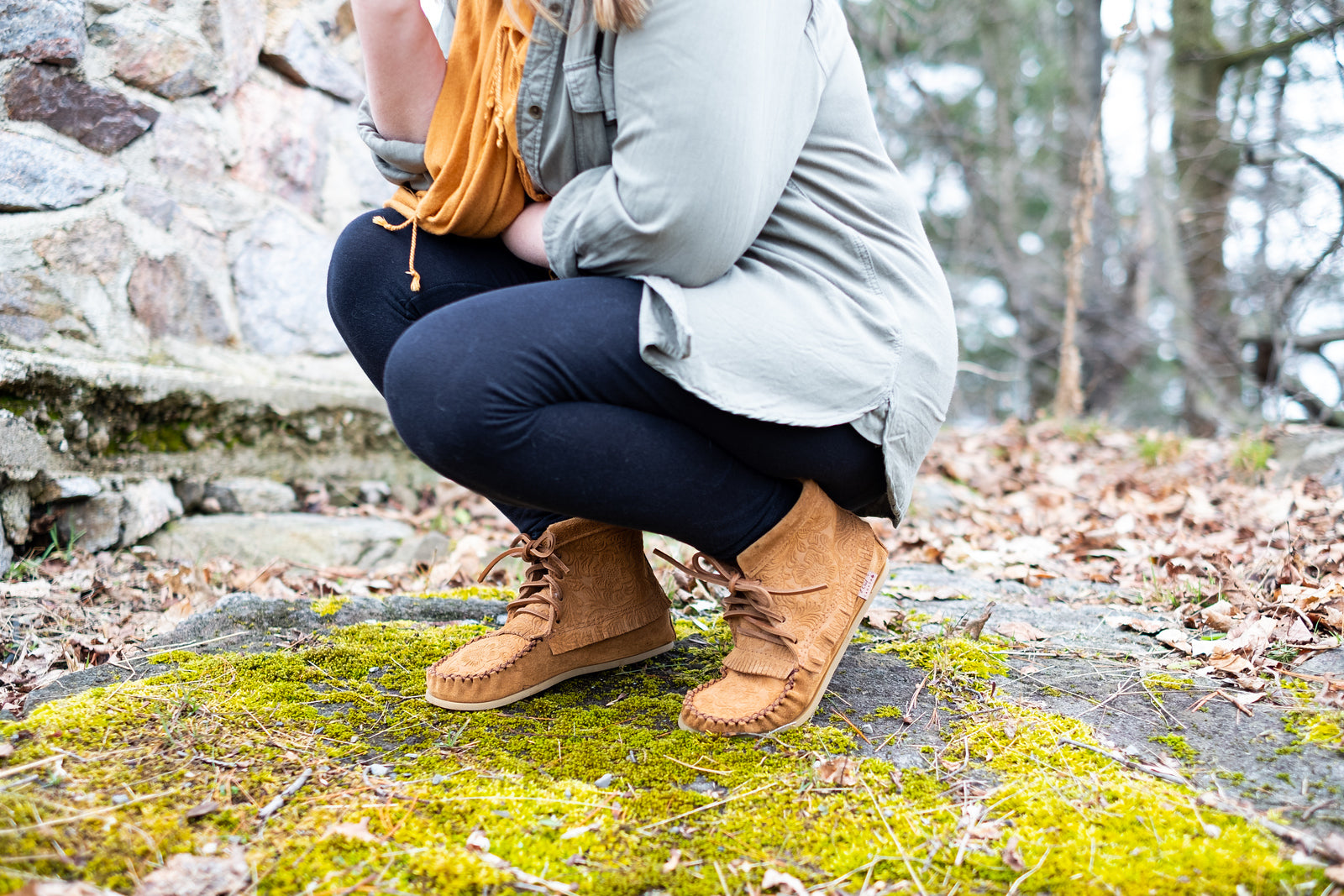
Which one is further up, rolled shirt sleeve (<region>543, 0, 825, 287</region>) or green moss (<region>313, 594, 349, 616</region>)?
rolled shirt sleeve (<region>543, 0, 825, 287</region>)

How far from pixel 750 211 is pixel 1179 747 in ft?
3.29

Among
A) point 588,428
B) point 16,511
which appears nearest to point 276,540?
point 16,511

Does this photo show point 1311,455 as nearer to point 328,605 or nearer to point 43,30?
point 328,605

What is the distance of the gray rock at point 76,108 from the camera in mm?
2346

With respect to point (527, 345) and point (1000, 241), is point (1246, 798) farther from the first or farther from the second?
point (1000, 241)

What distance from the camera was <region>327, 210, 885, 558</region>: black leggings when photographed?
4.22 feet

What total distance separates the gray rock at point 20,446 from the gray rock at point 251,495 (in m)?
0.49

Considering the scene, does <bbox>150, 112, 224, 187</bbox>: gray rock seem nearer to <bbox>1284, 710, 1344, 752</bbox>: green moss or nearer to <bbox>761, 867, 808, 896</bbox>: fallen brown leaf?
<bbox>761, 867, 808, 896</bbox>: fallen brown leaf

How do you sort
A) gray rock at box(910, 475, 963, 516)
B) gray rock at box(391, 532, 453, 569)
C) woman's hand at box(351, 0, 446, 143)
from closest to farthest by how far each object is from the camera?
1. woman's hand at box(351, 0, 446, 143)
2. gray rock at box(391, 532, 453, 569)
3. gray rock at box(910, 475, 963, 516)

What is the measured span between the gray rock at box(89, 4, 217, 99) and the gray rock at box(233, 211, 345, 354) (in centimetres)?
45

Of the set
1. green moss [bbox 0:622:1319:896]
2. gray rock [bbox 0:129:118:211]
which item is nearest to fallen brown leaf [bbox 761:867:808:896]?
green moss [bbox 0:622:1319:896]

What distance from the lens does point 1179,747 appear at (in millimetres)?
1309

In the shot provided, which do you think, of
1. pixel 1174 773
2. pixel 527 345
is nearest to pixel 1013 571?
pixel 1174 773

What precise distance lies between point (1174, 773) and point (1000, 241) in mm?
9081
